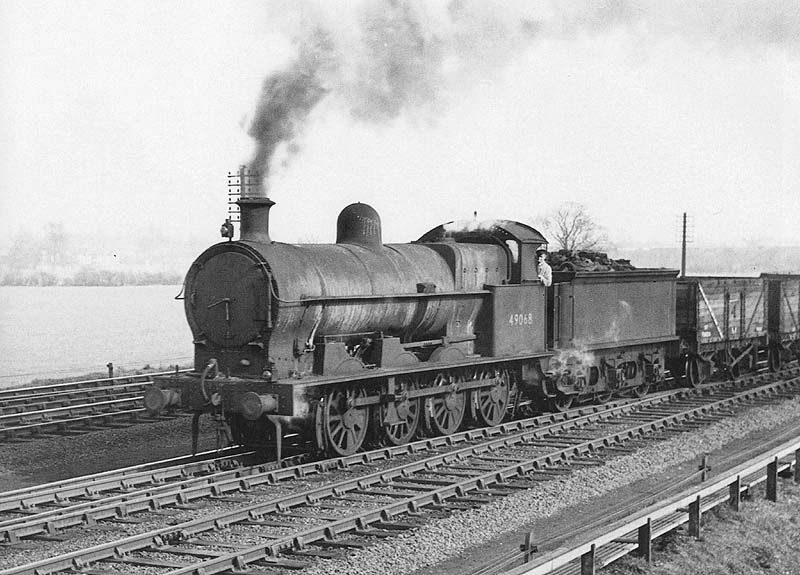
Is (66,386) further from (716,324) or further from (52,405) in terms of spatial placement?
(716,324)

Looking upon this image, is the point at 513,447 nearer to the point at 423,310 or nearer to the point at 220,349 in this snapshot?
the point at 423,310

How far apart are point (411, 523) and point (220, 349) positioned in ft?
12.8

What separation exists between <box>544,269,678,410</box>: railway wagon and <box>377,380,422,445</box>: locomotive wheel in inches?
142

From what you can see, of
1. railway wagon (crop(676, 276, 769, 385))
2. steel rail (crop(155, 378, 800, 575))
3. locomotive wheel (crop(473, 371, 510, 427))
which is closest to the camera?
steel rail (crop(155, 378, 800, 575))

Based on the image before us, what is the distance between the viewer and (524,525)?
30.6 ft

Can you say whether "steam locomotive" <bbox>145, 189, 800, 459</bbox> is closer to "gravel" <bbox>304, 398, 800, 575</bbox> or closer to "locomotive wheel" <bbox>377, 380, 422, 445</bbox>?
"locomotive wheel" <bbox>377, 380, 422, 445</bbox>

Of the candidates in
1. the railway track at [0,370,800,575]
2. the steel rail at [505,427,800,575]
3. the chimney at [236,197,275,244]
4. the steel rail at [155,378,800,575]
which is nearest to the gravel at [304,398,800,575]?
the railway track at [0,370,800,575]

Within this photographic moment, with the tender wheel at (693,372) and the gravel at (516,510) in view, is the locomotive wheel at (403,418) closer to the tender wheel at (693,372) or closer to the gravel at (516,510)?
the gravel at (516,510)

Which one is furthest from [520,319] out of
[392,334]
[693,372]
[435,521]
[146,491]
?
[693,372]

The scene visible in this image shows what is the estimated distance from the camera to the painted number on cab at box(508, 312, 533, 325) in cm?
1500

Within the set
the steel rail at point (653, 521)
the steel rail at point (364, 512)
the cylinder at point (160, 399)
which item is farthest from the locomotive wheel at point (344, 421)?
→ the steel rail at point (653, 521)

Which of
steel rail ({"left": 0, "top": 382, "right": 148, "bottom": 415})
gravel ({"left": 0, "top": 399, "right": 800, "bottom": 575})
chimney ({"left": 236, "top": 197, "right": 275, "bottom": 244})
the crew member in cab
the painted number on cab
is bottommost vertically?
gravel ({"left": 0, "top": 399, "right": 800, "bottom": 575})

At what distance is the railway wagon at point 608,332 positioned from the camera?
16359 millimetres

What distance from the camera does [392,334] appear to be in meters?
13.3
